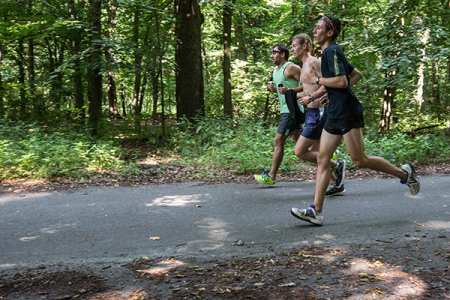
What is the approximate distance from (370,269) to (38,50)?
20270 mm

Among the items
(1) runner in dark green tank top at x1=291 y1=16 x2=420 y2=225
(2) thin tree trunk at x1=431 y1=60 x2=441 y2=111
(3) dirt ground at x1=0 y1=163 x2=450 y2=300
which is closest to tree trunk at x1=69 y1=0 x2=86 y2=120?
(1) runner in dark green tank top at x1=291 y1=16 x2=420 y2=225

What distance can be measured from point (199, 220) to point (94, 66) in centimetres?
738

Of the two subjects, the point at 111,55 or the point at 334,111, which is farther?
the point at 111,55

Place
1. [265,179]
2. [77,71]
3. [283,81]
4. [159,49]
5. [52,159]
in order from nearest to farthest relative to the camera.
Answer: [283,81], [265,179], [52,159], [77,71], [159,49]

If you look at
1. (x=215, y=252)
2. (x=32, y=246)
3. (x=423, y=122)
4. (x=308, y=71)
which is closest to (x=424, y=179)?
(x=308, y=71)

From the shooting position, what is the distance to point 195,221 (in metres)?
5.87

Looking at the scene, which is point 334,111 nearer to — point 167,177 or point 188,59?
point 167,177

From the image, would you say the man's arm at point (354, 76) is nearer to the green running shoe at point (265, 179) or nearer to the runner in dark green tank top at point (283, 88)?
the runner in dark green tank top at point (283, 88)

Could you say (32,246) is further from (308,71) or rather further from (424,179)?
(424,179)

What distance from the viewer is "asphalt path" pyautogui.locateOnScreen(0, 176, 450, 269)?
4887 mm

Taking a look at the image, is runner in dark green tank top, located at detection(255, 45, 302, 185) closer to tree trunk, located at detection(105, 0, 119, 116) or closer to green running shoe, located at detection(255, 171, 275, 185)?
green running shoe, located at detection(255, 171, 275, 185)

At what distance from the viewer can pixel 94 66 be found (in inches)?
479

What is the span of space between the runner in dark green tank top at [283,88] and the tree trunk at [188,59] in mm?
6551

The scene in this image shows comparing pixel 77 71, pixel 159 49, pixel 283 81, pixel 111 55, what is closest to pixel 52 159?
pixel 111 55
